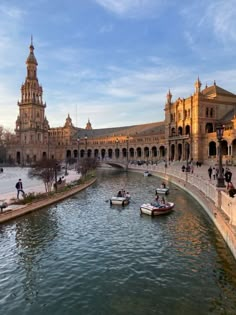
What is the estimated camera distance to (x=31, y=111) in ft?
412

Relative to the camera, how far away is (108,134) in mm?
134125

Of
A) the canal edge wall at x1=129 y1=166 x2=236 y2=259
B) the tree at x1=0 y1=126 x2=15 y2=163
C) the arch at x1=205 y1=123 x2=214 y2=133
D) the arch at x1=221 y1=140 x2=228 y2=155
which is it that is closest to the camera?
the canal edge wall at x1=129 y1=166 x2=236 y2=259

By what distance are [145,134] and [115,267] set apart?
9813cm

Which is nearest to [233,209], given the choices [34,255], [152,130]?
[34,255]

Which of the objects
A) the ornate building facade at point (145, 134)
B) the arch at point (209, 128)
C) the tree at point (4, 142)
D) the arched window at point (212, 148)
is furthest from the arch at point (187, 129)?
the tree at point (4, 142)

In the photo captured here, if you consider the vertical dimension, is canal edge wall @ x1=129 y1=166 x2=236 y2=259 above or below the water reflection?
above

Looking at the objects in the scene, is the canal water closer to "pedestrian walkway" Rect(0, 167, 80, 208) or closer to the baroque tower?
"pedestrian walkway" Rect(0, 167, 80, 208)

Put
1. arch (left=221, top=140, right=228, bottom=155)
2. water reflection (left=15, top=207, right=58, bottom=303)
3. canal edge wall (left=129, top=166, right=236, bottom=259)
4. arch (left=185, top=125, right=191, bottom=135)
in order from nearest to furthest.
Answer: water reflection (left=15, top=207, right=58, bottom=303)
canal edge wall (left=129, top=166, right=236, bottom=259)
arch (left=221, top=140, right=228, bottom=155)
arch (left=185, top=125, right=191, bottom=135)

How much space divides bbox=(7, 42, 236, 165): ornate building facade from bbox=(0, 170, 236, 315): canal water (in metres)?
42.2

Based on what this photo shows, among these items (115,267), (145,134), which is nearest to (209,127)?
(145,134)

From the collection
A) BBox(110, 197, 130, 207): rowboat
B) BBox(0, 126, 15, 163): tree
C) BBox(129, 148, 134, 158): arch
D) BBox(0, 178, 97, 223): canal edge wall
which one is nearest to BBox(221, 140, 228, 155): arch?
BBox(0, 178, 97, 223): canal edge wall

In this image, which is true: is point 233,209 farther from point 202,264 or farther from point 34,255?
point 34,255

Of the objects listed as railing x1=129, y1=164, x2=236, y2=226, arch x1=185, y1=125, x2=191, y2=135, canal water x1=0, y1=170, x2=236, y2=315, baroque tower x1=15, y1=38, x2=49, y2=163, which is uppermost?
baroque tower x1=15, y1=38, x2=49, y2=163

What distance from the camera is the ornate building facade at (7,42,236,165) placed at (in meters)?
75.2
